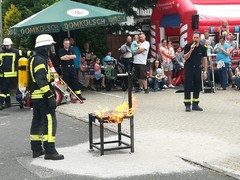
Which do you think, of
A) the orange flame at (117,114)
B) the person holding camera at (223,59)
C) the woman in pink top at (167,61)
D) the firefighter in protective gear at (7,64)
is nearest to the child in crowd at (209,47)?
the person holding camera at (223,59)

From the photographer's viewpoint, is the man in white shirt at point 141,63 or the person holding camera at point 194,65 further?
the man in white shirt at point 141,63

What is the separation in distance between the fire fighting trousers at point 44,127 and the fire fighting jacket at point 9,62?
232 inches

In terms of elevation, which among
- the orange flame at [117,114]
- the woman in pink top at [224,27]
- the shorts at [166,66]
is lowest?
the orange flame at [117,114]

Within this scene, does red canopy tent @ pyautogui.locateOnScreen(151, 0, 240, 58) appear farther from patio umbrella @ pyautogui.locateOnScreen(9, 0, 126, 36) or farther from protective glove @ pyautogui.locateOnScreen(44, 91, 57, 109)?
protective glove @ pyautogui.locateOnScreen(44, 91, 57, 109)

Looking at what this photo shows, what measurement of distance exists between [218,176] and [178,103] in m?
6.77

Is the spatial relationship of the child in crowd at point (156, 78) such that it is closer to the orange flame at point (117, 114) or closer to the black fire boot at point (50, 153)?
the orange flame at point (117, 114)

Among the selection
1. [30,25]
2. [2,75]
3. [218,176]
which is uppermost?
[30,25]

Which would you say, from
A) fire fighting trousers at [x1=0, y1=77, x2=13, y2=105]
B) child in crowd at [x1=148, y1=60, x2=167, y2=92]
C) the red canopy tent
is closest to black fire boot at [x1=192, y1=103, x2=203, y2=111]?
child in crowd at [x1=148, y1=60, x2=167, y2=92]

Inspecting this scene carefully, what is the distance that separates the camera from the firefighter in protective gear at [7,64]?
1324 centimetres

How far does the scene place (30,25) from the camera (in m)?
14.6

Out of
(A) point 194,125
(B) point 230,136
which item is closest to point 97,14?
(A) point 194,125

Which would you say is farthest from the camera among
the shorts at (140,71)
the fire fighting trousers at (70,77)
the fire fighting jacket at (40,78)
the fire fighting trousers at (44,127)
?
the shorts at (140,71)

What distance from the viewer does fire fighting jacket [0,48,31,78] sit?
13258 mm

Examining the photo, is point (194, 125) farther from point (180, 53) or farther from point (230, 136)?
point (180, 53)
